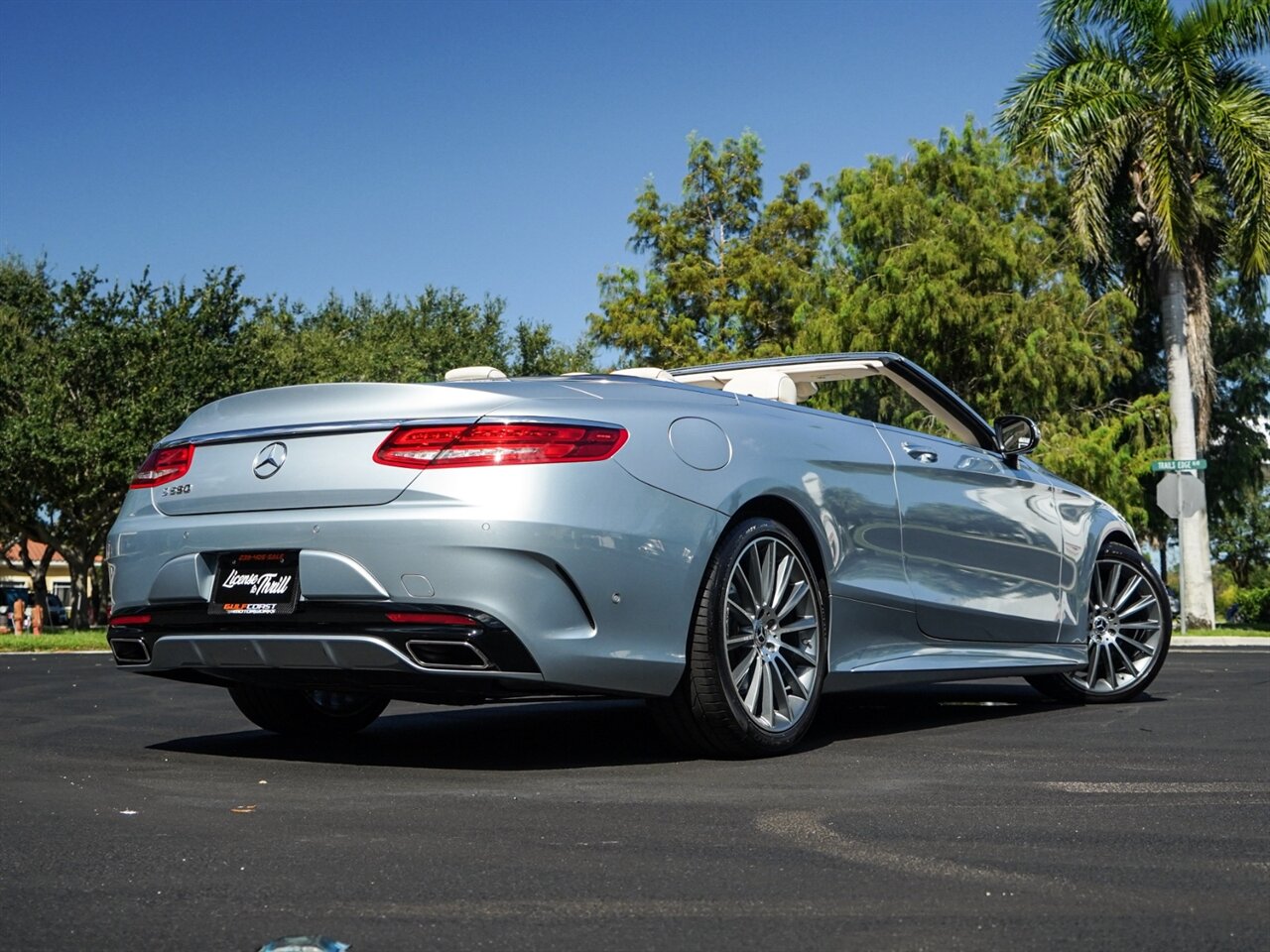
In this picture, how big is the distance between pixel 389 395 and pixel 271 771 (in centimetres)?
130

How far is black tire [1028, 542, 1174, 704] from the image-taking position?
25.7 ft

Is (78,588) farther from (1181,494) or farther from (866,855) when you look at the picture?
(866,855)

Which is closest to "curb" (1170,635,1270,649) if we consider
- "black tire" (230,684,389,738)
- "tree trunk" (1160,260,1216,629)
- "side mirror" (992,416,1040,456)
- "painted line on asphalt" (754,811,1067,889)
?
"tree trunk" (1160,260,1216,629)

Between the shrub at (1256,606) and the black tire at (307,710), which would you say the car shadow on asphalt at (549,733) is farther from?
the shrub at (1256,606)

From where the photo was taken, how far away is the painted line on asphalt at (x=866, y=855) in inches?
127

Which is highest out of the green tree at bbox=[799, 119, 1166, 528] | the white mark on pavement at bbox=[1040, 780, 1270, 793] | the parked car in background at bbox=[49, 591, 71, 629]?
the green tree at bbox=[799, 119, 1166, 528]

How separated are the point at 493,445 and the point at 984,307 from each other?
2510cm

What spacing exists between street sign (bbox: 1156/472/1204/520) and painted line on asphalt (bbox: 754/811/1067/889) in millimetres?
20425

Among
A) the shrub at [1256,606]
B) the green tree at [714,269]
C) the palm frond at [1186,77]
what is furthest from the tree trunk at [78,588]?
the shrub at [1256,606]

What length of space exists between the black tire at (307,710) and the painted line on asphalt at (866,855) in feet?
8.65

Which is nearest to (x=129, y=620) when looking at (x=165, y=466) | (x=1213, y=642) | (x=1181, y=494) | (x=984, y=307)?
(x=165, y=466)

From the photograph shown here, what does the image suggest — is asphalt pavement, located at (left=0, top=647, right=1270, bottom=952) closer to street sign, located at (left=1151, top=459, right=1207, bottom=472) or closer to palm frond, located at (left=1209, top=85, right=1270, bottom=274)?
street sign, located at (left=1151, top=459, right=1207, bottom=472)

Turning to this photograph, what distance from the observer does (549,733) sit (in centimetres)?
646

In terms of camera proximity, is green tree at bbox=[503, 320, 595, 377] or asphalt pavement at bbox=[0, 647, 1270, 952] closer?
asphalt pavement at bbox=[0, 647, 1270, 952]
